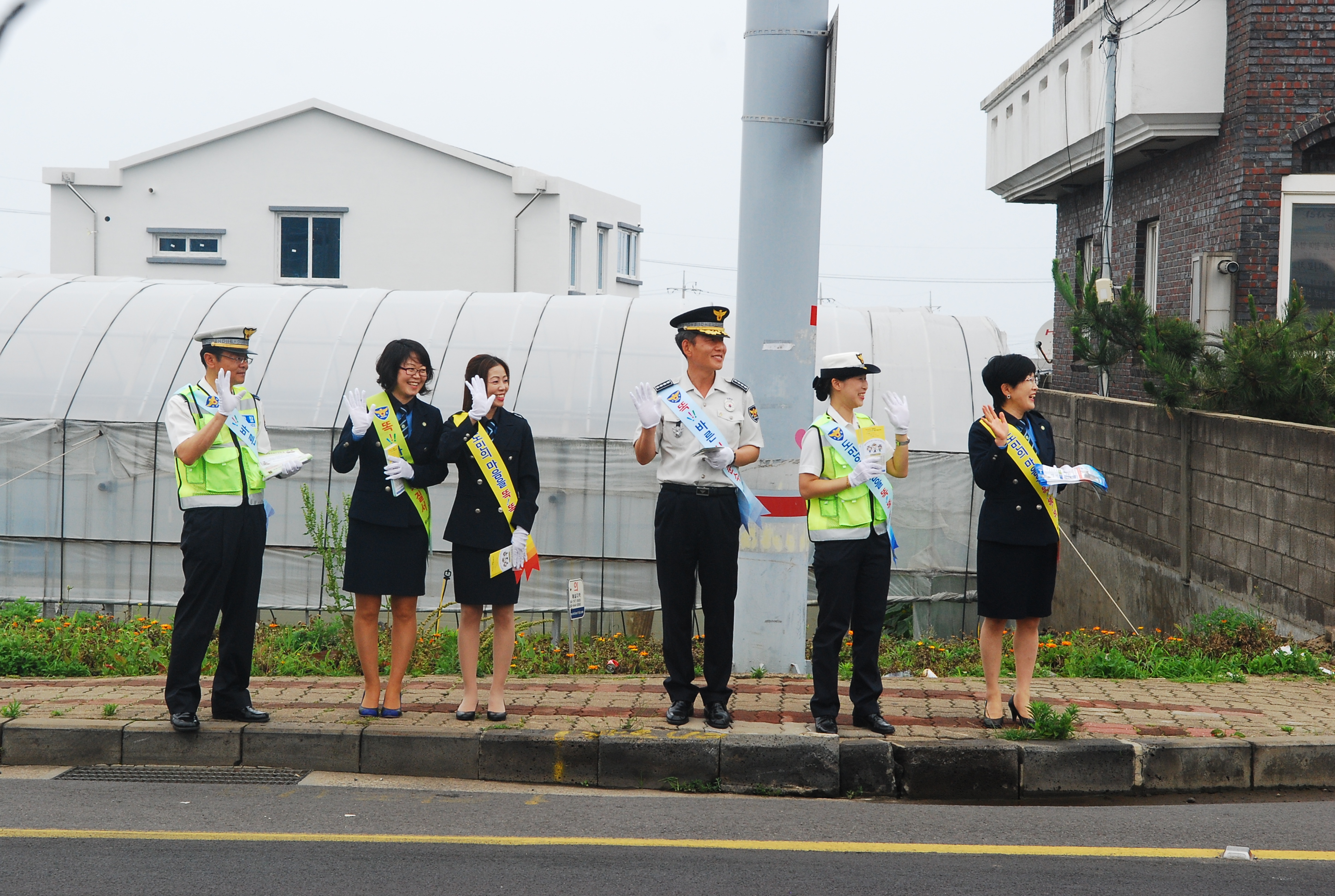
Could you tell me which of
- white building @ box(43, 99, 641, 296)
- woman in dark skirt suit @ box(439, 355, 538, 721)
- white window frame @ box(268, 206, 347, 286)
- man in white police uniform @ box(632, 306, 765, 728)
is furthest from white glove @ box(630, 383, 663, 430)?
white window frame @ box(268, 206, 347, 286)

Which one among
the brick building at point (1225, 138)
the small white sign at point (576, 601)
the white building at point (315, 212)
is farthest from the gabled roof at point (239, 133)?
the small white sign at point (576, 601)

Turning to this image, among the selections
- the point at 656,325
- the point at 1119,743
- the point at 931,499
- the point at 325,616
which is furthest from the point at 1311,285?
the point at 325,616

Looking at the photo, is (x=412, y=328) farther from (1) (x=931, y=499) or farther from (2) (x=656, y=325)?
(1) (x=931, y=499)

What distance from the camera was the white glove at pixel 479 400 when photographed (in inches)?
234

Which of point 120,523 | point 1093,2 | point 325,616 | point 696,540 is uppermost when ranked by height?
point 1093,2

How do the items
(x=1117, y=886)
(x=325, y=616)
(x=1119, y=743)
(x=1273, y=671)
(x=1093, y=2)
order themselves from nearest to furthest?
(x=1117, y=886), (x=1119, y=743), (x=1273, y=671), (x=325, y=616), (x=1093, y=2)

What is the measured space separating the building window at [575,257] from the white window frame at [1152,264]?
17.9m

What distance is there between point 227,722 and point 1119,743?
423 centimetres

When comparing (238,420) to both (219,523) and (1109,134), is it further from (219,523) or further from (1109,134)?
(1109,134)

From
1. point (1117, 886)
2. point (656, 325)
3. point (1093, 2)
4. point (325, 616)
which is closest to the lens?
point (1117, 886)

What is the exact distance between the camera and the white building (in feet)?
99.5

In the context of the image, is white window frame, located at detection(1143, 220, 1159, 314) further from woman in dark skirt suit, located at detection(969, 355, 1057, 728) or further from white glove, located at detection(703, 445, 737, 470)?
white glove, located at detection(703, 445, 737, 470)

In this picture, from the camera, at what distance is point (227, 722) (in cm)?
605

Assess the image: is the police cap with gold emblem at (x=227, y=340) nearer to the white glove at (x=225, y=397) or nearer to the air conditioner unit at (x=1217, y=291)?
the white glove at (x=225, y=397)
